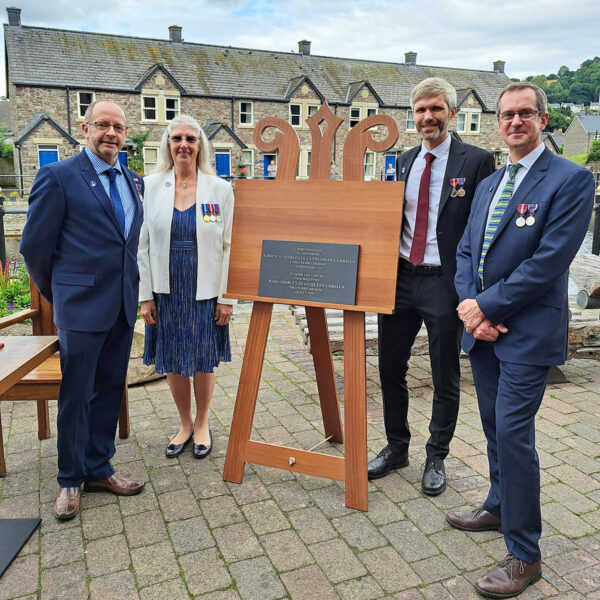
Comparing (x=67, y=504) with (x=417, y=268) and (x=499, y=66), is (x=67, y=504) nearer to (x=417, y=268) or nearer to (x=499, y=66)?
(x=417, y=268)

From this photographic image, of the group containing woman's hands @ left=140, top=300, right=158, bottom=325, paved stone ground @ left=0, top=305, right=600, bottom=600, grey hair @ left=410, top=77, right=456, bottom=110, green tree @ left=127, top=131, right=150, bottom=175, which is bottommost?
paved stone ground @ left=0, top=305, right=600, bottom=600

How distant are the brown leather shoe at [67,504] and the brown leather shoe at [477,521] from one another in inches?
77.9

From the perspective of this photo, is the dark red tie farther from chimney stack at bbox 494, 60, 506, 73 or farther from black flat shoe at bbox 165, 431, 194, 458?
chimney stack at bbox 494, 60, 506, 73

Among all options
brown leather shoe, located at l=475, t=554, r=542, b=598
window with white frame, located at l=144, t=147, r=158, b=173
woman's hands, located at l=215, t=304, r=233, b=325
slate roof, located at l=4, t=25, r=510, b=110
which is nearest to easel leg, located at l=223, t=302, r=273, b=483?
woman's hands, located at l=215, t=304, r=233, b=325

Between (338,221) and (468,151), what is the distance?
0.81 m

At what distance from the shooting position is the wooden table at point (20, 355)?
2.47 metres

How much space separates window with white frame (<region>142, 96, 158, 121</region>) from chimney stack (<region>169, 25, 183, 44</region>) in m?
4.74

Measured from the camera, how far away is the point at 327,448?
12.3ft

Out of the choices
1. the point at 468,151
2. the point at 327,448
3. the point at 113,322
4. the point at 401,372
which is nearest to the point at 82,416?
the point at 113,322

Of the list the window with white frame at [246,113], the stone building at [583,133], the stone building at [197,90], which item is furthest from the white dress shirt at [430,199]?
the stone building at [583,133]

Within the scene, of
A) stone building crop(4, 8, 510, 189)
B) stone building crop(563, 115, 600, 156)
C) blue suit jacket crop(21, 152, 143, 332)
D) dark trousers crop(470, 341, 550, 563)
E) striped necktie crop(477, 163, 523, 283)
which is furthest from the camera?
stone building crop(563, 115, 600, 156)

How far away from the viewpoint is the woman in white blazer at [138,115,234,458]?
3.35m

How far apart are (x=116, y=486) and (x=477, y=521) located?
Answer: 1.98 metres

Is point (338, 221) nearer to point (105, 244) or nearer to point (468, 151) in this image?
point (468, 151)
